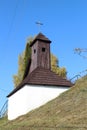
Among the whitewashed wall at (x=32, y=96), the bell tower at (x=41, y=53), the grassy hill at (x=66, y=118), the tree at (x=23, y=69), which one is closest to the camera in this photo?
the grassy hill at (x=66, y=118)

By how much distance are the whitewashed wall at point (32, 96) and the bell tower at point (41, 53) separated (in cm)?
362

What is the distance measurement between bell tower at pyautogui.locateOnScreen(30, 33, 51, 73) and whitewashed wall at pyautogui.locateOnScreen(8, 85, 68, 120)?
3616 mm

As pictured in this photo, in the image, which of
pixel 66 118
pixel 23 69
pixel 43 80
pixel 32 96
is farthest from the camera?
pixel 23 69

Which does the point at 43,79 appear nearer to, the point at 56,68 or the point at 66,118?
the point at 66,118

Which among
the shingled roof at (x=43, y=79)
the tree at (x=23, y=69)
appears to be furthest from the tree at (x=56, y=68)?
the shingled roof at (x=43, y=79)

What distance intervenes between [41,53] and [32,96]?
5683 mm

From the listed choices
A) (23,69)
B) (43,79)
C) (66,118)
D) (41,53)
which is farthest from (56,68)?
(66,118)

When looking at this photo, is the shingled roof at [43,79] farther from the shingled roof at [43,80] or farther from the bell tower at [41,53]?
the bell tower at [41,53]

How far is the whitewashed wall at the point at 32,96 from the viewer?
26406 mm

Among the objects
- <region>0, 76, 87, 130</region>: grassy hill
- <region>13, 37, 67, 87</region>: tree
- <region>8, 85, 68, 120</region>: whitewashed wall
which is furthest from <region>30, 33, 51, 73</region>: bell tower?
<region>13, 37, 67, 87</region>: tree

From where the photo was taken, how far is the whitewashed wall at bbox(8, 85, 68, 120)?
86.6 feet

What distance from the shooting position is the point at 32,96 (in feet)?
87.3

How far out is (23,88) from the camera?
27.0 meters

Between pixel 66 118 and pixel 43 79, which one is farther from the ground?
pixel 43 79
